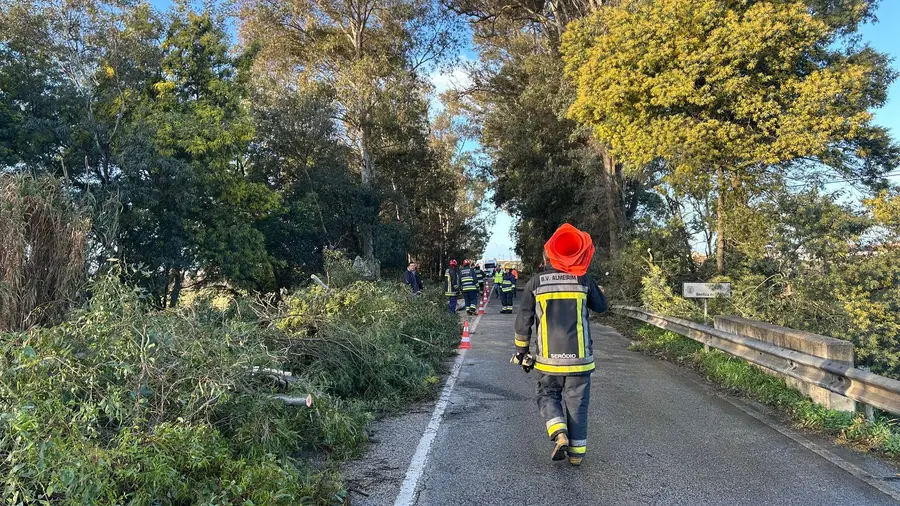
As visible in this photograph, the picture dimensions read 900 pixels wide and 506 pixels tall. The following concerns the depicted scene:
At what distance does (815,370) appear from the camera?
611 cm

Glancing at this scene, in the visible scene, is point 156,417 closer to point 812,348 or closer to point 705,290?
point 812,348

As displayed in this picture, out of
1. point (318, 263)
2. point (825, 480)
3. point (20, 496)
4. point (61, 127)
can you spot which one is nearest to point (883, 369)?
point (825, 480)

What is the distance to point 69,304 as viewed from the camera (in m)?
6.24

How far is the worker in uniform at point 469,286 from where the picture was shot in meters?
18.7

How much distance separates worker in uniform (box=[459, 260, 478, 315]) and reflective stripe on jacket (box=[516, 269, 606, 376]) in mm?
13301

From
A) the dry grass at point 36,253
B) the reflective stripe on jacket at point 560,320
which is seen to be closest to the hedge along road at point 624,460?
the reflective stripe on jacket at point 560,320

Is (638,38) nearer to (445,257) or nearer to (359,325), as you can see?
(359,325)

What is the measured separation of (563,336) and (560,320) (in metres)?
0.14

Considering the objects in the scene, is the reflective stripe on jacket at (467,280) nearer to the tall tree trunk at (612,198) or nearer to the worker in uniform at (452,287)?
the worker in uniform at (452,287)

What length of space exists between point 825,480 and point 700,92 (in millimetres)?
9402

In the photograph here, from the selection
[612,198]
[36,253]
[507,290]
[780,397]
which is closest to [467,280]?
[507,290]

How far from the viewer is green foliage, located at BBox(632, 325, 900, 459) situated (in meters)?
5.20

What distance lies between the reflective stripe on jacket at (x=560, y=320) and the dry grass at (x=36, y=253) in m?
4.72

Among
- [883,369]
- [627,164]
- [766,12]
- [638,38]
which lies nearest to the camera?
[883,369]
